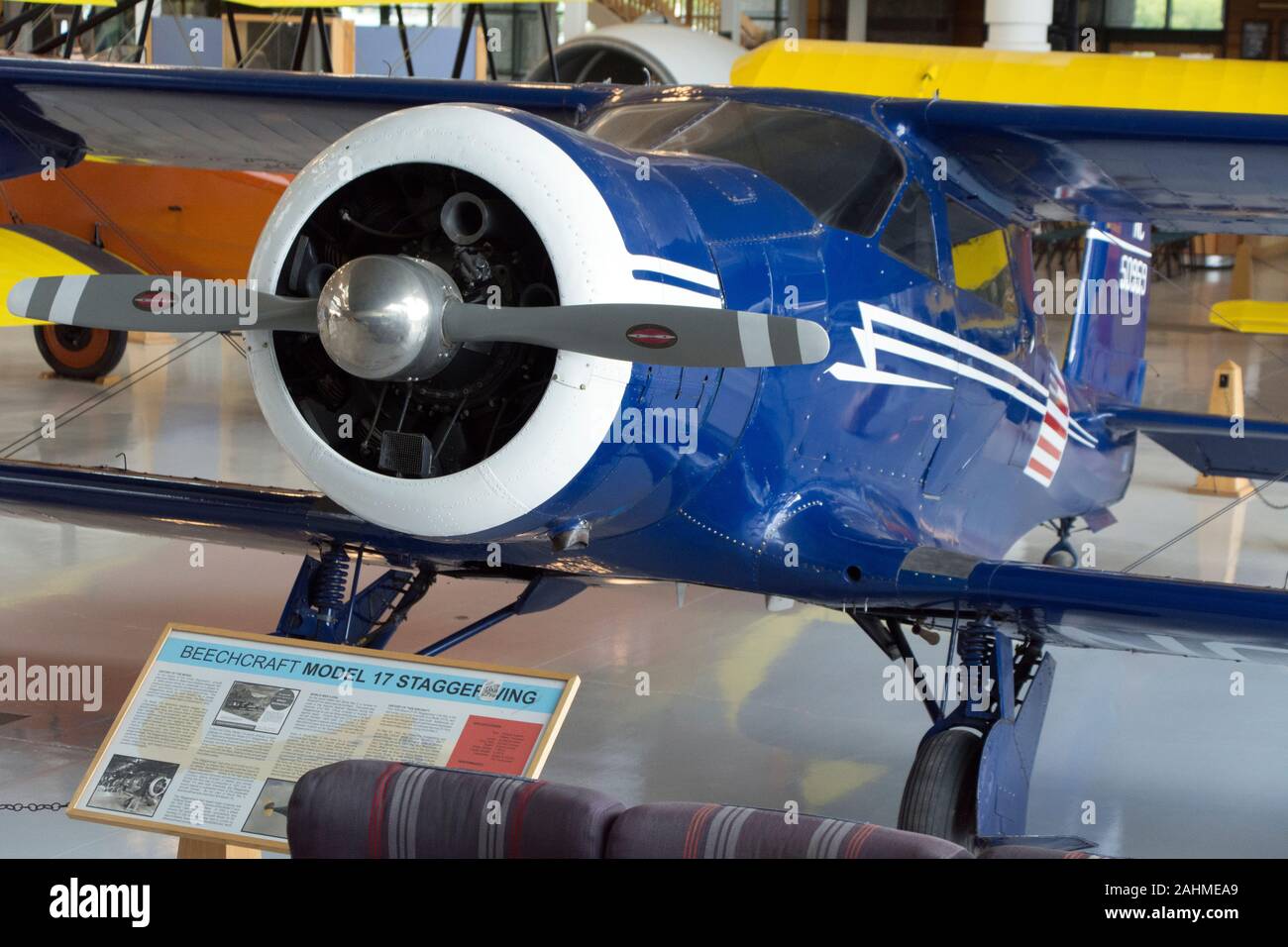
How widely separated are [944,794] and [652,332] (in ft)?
5.30

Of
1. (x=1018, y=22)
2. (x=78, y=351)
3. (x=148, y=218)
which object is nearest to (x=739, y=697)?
(x=148, y=218)

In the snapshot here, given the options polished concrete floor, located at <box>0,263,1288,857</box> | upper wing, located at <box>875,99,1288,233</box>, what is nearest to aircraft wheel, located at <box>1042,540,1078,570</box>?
polished concrete floor, located at <box>0,263,1288,857</box>

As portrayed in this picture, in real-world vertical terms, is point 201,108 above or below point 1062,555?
above

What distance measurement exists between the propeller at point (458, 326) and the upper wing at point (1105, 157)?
57.1 inches

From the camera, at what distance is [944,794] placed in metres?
4.18

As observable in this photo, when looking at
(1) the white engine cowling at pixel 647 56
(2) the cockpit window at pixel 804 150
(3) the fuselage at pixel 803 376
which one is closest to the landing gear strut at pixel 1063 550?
(3) the fuselage at pixel 803 376

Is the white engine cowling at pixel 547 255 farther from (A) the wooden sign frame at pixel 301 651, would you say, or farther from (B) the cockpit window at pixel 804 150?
(B) the cockpit window at pixel 804 150

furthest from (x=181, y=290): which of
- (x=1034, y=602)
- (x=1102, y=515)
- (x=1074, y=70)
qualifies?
(x=1074, y=70)

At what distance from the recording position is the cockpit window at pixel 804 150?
14.2ft

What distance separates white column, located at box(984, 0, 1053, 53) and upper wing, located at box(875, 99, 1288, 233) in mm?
12001

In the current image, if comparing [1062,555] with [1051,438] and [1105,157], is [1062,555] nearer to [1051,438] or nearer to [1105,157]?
[1051,438]

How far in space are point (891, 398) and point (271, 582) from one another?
3580 millimetres

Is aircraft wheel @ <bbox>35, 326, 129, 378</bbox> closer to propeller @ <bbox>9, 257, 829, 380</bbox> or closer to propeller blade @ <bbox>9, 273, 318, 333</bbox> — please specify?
propeller blade @ <bbox>9, 273, 318, 333</bbox>

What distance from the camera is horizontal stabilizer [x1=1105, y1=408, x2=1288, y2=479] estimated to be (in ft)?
22.4
